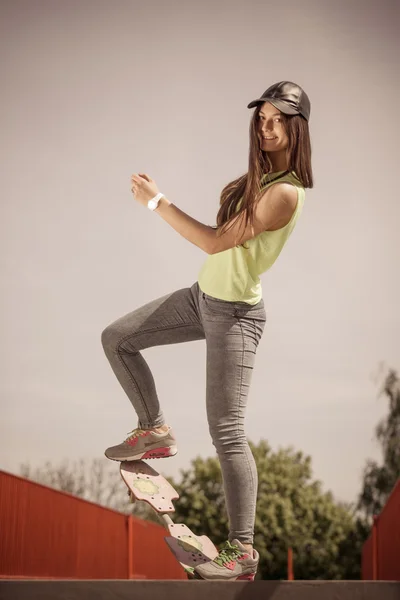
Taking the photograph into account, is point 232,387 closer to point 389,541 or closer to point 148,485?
point 148,485

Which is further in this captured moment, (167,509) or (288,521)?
(288,521)

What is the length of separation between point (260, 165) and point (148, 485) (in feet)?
3.55

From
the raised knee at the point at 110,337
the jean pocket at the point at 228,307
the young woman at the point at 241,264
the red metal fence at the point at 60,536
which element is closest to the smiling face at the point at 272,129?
the young woman at the point at 241,264

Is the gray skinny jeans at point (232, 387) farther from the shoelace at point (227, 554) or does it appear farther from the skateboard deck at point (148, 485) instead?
the skateboard deck at point (148, 485)

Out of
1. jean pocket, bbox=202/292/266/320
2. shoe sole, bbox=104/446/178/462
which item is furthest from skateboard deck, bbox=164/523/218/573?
jean pocket, bbox=202/292/266/320

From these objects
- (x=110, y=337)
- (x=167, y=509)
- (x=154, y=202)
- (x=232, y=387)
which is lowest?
(x=167, y=509)

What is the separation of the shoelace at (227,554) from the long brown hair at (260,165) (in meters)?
0.89

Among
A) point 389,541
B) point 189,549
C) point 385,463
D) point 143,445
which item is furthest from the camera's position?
point 385,463

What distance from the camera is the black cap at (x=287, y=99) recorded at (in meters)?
2.41

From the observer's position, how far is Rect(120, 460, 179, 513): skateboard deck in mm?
2654

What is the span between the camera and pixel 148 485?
2707 millimetres

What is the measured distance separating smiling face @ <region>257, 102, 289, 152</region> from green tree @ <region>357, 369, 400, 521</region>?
1589 cm

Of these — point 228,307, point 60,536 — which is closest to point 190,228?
point 228,307

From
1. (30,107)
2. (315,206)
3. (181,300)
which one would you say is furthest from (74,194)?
(181,300)
